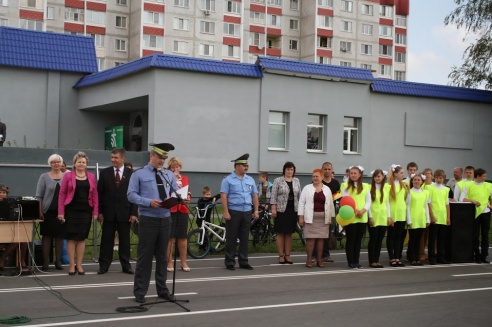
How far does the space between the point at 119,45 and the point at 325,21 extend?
25.1 m

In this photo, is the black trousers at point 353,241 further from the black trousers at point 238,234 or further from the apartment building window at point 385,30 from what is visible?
the apartment building window at point 385,30

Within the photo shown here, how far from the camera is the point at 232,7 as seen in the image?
85.6 metres

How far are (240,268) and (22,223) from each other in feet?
13.9

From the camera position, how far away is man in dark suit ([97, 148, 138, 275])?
1431 centimetres

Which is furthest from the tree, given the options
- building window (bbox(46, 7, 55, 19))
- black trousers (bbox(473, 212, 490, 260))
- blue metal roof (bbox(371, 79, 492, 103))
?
building window (bbox(46, 7, 55, 19))

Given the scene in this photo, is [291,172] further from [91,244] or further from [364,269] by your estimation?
[91,244]

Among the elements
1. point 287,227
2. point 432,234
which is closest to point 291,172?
point 287,227

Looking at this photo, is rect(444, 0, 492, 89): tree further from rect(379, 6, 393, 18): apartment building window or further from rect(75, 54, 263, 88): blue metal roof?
rect(379, 6, 393, 18): apartment building window

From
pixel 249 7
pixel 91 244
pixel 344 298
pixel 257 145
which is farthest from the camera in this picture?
pixel 249 7

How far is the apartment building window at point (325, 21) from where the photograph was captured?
92688 mm

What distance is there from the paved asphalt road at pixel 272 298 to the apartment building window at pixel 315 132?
21.5 m

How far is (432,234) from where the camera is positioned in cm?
1706

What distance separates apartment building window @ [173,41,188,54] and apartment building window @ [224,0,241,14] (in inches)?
242

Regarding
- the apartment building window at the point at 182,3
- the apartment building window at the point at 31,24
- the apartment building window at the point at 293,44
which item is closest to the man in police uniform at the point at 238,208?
the apartment building window at the point at 31,24
